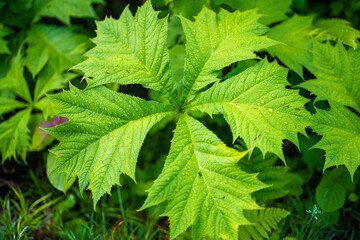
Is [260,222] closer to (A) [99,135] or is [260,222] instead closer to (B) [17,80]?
(A) [99,135]

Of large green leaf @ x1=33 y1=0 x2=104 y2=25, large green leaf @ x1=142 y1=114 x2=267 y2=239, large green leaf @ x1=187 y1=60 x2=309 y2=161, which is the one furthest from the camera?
large green leaf @ x1=33 y1=0 x2=104 y2=25

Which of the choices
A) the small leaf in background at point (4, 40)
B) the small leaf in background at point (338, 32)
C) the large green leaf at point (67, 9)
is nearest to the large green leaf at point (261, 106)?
the small leaf in background at point (338, 32)

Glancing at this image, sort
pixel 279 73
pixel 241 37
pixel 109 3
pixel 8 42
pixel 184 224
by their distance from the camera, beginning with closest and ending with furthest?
1. pixel 184 224
2. pixel 279 73
3. pixel 241 37
4. pixel 8 42
5. pixel 109 3

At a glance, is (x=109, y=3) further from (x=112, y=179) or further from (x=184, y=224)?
(x=184, y=224)

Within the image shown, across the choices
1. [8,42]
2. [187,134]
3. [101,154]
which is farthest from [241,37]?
[8,42]

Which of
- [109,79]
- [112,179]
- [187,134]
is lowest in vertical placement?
[112,179]

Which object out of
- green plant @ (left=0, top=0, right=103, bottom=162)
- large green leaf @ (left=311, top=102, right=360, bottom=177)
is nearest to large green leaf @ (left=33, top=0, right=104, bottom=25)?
green plant @ (left=0, top=0, right=103, bottom=162)

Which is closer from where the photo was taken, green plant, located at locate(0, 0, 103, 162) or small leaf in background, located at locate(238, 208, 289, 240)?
small leaf in background, located at locate(238, 208, 289, 240)

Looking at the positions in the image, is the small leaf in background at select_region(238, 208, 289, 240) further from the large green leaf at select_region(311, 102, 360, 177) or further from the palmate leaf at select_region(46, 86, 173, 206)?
the palmate leaf at select_region(46, 86, 173, 206)
